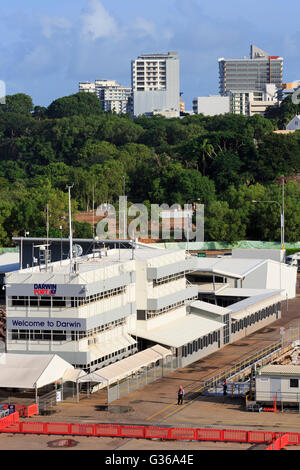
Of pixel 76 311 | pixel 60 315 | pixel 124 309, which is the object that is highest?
pixel 76 311

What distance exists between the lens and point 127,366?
2613 inches

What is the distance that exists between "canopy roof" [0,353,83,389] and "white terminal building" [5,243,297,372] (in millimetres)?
2391

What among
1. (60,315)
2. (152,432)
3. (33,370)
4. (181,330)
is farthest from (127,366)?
(152,432)

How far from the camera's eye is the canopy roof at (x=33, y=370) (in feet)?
201

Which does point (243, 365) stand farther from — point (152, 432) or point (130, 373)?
point (152, 432)

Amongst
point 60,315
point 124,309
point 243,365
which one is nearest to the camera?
point 60,315

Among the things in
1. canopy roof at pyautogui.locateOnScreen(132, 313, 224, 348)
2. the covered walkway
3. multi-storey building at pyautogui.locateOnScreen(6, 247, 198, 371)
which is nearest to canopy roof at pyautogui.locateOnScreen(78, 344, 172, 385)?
the covered walkway

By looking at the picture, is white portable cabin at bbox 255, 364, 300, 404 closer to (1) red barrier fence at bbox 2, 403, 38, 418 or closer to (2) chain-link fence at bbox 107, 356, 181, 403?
(2) chain-link fence at bbox 107, 356, 181, 403

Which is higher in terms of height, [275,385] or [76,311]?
[76,311]

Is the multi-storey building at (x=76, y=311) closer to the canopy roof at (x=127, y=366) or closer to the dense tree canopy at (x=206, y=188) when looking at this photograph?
the canopy roof at (x=127, y=366)

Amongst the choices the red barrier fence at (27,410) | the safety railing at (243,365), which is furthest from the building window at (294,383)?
the red barrier fence at (27,410)

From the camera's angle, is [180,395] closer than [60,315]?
Yes

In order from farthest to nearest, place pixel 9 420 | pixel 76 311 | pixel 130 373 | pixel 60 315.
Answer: pixel 130 373 < pixel 60 315 < pixel 76 311 < pixel 9 420

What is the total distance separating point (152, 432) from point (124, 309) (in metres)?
19.0
